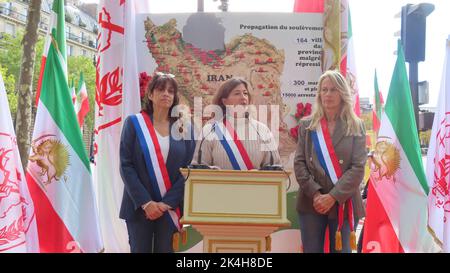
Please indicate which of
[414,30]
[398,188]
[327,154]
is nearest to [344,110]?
[327,154]

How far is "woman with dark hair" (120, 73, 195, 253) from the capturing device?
3.51m

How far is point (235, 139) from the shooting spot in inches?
133

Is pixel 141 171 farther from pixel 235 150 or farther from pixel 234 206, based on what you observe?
pixel 234 206

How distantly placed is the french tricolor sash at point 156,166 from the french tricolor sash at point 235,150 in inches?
18.7

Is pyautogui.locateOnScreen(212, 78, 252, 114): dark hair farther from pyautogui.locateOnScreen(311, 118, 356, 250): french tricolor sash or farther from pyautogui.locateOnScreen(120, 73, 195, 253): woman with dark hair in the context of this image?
pyautogui.locateOnScreen(311, 118, 356, 250): french tricolor sash

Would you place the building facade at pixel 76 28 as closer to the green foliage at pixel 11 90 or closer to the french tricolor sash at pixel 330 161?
the green foliage at pixel 11 90

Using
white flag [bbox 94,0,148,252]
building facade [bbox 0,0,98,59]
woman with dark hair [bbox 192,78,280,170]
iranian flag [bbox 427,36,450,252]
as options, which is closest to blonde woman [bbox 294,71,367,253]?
woman with dark hair [bbox 192,78,280,170]

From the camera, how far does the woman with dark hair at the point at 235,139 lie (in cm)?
336

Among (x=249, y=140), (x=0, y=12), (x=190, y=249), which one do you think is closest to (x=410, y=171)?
(x=249, y=140)

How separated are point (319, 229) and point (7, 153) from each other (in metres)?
2.41

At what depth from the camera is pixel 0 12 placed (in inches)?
1232

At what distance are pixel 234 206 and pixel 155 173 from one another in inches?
37.3

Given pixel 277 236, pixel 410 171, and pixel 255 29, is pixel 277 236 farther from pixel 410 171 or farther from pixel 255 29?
pixel 255 29

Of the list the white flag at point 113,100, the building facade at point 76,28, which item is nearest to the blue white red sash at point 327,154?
the white flag at point 113,100
